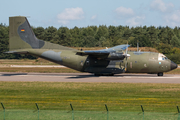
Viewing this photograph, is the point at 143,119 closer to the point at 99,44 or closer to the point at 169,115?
the point at 169,115

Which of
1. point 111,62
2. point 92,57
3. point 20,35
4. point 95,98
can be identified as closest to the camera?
point 95,98

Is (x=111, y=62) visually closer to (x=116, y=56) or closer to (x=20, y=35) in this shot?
(x=116, y=56)

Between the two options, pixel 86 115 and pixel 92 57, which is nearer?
pixel 86 115

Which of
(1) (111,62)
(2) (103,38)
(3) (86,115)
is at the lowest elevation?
(3) (86,115)

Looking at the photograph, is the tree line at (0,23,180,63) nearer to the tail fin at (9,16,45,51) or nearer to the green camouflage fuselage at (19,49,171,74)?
the green camouflage fuselage at (19,49,171,74)

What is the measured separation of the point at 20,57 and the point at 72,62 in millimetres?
66822

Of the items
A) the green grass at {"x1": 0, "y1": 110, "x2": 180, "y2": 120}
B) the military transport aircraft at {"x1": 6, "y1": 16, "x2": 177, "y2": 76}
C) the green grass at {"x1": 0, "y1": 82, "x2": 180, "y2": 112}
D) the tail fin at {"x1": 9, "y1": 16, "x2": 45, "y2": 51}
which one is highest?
the tail fin at {"x1": 9, "y1": 16, "x2": 45, "y2": 51}

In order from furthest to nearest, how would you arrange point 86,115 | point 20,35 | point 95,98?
1. point 20,35
2. point 95,98
3. point 86,115

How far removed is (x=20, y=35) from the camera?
116 ft

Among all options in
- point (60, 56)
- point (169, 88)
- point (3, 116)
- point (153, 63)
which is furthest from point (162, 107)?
point (60, 56)

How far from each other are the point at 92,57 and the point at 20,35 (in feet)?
38.4

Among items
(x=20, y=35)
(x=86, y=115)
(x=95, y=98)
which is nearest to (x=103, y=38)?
(x=20, y=35)

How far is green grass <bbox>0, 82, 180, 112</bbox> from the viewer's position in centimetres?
1557

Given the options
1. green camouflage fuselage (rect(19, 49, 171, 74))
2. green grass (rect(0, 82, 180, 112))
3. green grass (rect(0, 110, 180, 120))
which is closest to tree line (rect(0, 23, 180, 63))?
green camouflage fuselage (rect(19, 49, 171, 74))
